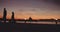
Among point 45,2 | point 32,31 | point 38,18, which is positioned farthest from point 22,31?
point 45,2

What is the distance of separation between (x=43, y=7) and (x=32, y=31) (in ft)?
8.48

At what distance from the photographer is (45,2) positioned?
5.31 m

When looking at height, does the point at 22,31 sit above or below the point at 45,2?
below

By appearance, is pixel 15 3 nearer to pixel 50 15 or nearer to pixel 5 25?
pixel 50 15

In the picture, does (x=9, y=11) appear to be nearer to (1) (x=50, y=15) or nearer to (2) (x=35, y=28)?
(1) (x=50, y=15)

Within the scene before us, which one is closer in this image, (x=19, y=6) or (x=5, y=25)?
(x=5, y=25)

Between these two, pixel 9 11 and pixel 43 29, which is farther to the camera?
pixel 9 11

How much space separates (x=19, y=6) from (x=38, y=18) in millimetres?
771

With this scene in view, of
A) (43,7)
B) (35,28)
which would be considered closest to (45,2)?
(43,7)

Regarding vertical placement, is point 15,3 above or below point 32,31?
above

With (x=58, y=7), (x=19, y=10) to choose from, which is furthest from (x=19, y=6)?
(x=58, y=7)

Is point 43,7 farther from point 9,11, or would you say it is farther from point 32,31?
point 32,31

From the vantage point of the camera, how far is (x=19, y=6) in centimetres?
532

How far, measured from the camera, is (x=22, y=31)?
289 centimetres
